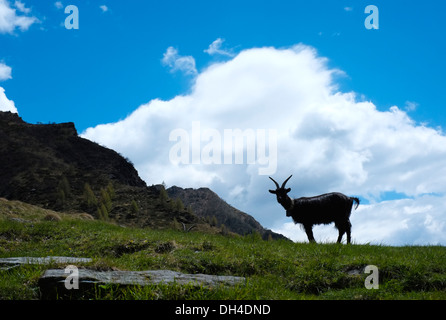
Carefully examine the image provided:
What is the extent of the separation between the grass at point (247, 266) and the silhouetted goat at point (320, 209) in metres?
3.11

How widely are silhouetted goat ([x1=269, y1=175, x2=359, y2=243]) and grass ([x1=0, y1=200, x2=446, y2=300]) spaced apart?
3.11m

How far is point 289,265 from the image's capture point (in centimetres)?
1024

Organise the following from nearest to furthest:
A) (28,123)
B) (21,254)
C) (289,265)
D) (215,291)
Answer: (215,291)
(289,265)
(21,254)
(28,123)

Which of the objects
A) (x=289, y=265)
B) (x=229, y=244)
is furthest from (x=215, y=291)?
(x=229, y=244)

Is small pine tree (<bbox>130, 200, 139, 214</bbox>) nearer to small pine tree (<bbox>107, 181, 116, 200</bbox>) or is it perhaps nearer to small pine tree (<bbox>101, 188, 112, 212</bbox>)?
small pine tree (<bbox>101, 188, 112, 212</bbox>)

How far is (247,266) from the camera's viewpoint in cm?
1038

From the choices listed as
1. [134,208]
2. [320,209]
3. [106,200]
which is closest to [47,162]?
[106,200]

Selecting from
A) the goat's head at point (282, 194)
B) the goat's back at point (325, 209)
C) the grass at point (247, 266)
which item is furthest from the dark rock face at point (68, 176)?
the grass at point (247, 266)

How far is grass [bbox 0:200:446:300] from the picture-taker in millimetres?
7184

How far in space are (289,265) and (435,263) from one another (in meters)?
3.22

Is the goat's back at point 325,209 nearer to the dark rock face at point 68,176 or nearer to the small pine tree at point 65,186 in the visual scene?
the dark rock face at point 68,176

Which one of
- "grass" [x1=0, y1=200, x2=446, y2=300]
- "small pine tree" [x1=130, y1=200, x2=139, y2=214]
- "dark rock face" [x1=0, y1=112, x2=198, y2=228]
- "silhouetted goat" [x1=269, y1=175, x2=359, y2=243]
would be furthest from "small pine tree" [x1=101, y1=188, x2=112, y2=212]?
"silhouetted goat" [x1=269, y1=175, x2=359, y2=243]

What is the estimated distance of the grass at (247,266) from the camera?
23.6 ft
